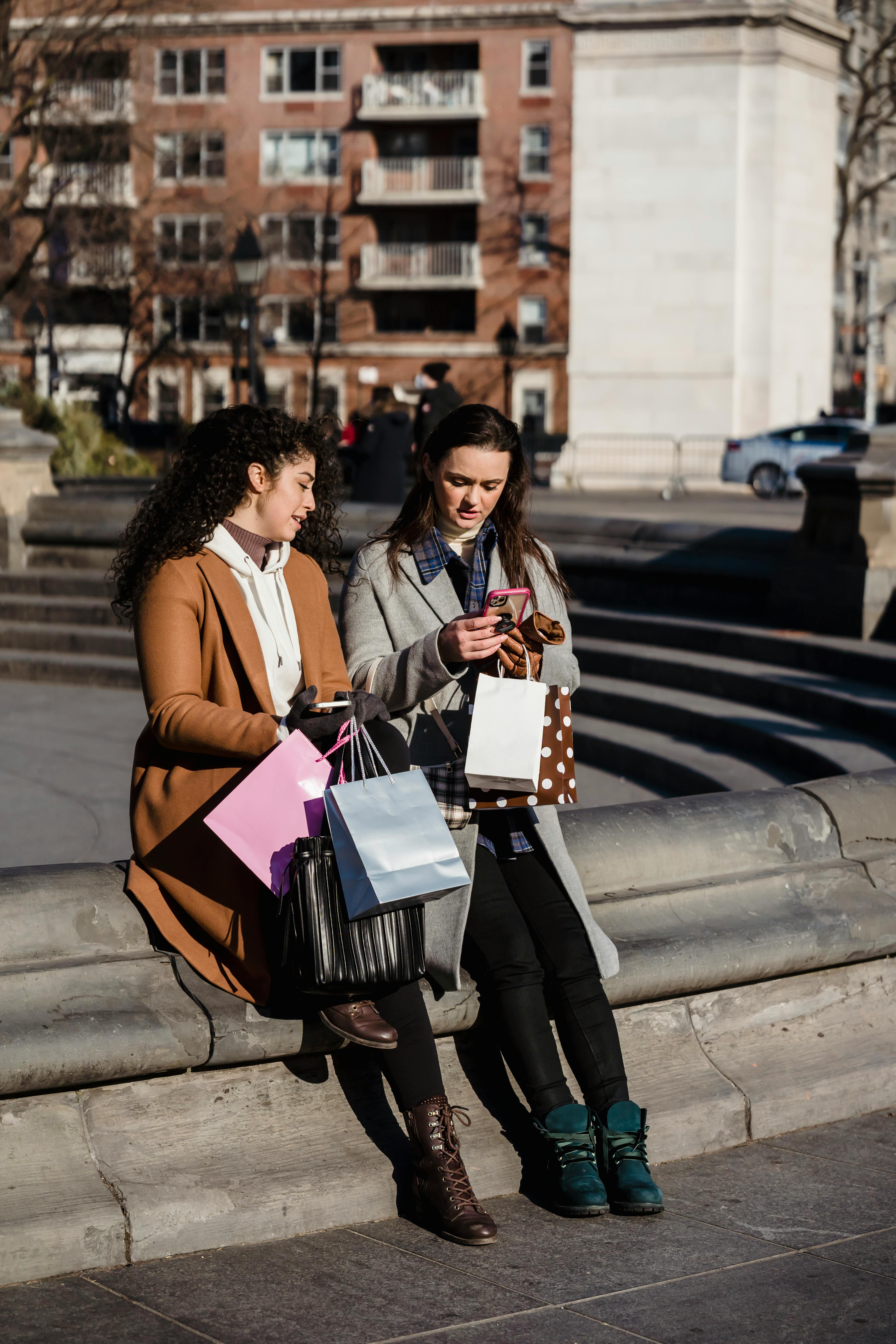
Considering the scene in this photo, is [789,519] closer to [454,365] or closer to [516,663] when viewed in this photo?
[516,663]

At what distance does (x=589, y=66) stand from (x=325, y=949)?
22.3 meters

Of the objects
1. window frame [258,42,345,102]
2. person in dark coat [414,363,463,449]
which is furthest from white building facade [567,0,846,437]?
window frame [258,42,345,102]

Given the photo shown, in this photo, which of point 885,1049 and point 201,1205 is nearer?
point 201,1205

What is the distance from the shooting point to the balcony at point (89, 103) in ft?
85.1

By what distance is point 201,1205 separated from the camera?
11.1 feet

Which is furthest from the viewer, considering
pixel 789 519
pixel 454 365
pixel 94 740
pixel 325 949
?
pixel 454 365

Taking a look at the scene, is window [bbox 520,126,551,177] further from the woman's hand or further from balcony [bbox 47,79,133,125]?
the woman's hand

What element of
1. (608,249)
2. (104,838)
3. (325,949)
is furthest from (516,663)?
(608,249)

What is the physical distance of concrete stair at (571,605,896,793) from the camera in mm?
8148

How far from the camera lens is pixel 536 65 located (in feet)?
168

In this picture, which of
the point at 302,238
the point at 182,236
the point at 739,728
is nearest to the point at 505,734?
the point at 739,728

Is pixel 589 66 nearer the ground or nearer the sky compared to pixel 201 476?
nearer the sky

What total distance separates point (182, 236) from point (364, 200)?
5.93 m

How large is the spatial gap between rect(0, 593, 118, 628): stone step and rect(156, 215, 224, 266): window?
121ft
